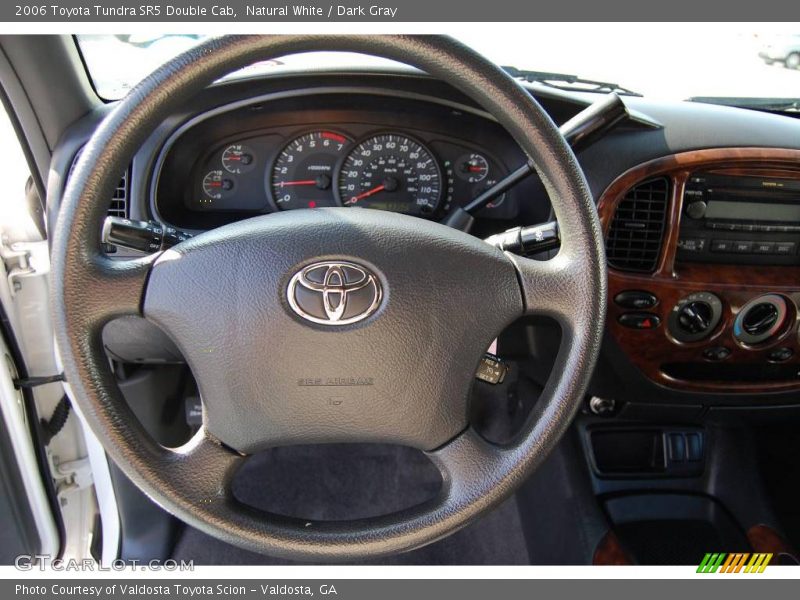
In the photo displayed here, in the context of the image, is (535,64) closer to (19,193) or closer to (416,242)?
(416,242)

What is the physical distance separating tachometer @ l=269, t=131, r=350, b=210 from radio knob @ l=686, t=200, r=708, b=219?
2.47 feet

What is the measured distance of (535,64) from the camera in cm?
148

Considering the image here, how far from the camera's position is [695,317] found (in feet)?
4.69

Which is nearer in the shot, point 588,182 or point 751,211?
point 588,182

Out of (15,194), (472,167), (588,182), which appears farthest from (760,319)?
(15,194)

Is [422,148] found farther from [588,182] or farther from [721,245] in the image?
[721,245]

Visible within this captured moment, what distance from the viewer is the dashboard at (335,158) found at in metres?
1.40

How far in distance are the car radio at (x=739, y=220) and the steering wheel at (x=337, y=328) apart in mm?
658

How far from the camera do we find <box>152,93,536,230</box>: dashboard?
140 centimetres

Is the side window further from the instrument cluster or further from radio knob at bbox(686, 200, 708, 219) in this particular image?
radio knob at bbox(686, 200, 708, 219)

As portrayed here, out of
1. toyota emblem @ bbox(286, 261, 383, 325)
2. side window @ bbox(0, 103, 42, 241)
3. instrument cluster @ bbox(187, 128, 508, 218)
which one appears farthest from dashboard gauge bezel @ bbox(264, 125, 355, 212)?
toyota emblem @ bbox(286, 261, 383, 325)

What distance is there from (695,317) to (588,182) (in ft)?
1.33

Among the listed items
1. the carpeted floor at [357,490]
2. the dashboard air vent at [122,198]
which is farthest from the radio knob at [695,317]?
the dashboard air vent at [122,198]

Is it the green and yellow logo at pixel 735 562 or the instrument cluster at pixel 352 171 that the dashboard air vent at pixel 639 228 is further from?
the green and yellow logo at pixel 735 562
